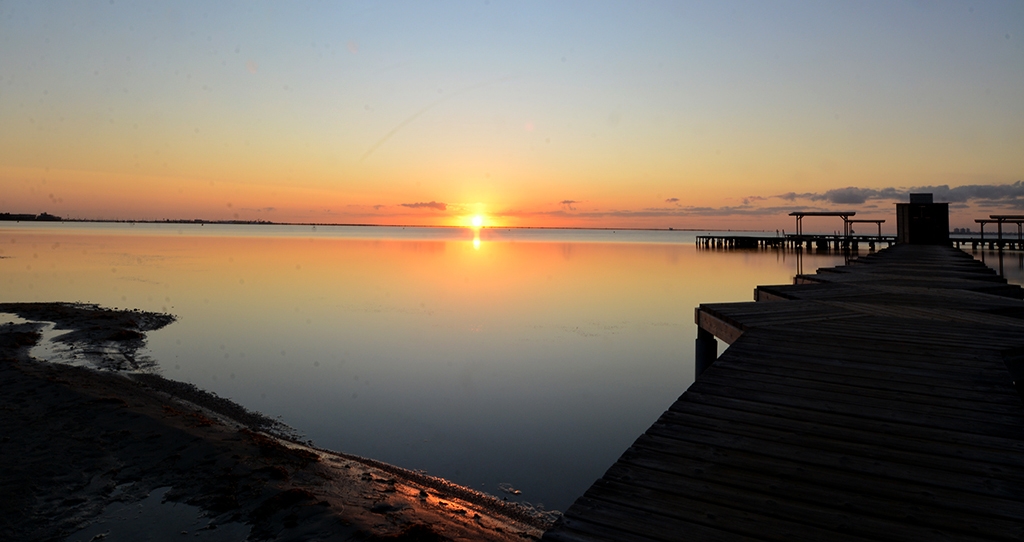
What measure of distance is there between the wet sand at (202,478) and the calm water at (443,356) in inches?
33.6

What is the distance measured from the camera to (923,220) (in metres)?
33.8

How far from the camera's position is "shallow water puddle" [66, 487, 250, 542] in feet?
15.6

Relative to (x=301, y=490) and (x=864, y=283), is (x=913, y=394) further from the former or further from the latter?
(x=864, y=283)

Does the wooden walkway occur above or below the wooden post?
above

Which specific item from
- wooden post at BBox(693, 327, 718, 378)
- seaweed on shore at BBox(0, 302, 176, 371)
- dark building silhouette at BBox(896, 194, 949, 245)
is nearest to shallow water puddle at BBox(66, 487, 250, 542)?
wooden post at BBox(693, 327, 718, 378)

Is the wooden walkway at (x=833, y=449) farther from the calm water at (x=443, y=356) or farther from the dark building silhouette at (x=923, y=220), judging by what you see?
the dark building silhouette at (x=923, y=220)

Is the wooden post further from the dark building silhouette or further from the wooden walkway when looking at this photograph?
the dark building silhouette

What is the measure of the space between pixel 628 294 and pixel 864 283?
1531 centimetres

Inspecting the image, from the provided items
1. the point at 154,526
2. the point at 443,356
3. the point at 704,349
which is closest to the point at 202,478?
the point at 154,526

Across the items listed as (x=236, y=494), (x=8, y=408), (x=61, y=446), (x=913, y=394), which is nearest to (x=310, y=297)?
(x=8, y=408)

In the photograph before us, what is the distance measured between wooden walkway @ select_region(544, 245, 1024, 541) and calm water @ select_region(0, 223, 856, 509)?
3075mm

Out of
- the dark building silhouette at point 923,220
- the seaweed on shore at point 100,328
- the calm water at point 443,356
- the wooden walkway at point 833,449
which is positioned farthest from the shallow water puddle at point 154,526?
the dark building silhouette at point 923,220

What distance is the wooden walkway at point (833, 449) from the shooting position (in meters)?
2.46

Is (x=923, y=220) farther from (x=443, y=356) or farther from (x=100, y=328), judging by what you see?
(x=100, y=328)
